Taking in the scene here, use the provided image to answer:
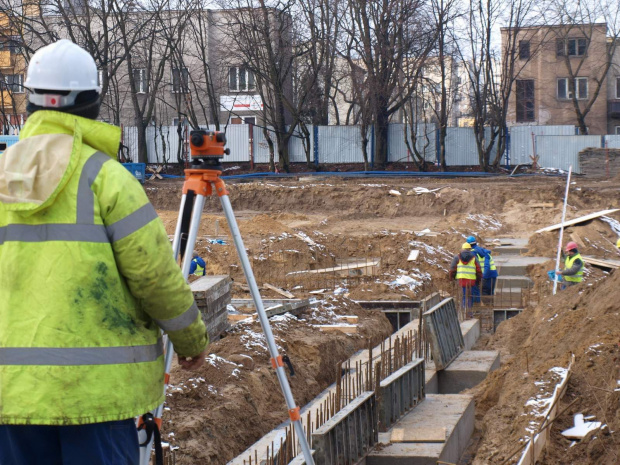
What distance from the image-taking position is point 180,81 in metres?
36.4

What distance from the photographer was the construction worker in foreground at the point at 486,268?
14.0m

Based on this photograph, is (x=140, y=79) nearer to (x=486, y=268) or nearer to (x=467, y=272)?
Answer: (x=486, y=268)

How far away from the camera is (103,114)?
4034 cm

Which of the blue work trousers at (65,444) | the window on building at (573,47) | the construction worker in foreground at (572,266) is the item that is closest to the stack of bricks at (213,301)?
the blue work trousers at (65,444)

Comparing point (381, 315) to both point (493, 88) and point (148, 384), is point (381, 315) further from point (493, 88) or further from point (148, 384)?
point (493, 88)

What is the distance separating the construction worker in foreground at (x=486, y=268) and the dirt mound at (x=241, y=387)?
13.2 feet

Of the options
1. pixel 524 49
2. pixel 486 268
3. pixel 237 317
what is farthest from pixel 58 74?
pixel 524 49

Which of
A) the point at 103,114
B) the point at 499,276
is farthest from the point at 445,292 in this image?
the point at 103,114

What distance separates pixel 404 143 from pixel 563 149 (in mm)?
6389

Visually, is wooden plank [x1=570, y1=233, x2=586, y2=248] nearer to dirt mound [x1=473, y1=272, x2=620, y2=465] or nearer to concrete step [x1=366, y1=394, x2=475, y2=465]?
dirt mound [x1=473, y1=272, x2=620, y2=465]

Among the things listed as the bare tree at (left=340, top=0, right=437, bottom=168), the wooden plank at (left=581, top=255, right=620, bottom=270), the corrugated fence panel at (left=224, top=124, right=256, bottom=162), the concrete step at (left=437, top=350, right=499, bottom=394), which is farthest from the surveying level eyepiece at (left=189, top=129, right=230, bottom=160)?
the corrugated fence panel at (left=224, top=124, right=256, bottom=162)

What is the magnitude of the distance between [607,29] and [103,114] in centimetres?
2556

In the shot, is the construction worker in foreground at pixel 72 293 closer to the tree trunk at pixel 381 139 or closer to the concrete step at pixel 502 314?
the concrete step at pixel 502 314

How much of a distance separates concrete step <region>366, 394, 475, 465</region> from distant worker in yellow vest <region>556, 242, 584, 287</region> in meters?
6.35
